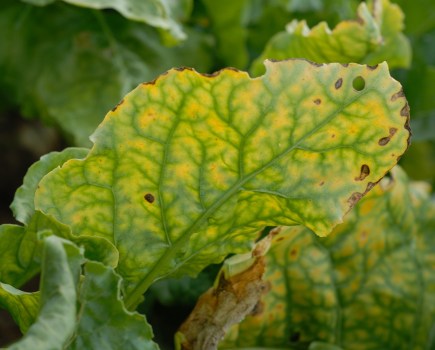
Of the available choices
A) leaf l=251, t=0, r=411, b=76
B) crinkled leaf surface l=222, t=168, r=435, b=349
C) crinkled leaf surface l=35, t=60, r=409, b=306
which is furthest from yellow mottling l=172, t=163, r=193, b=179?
leaf l=251, t=0, r=411, b=76

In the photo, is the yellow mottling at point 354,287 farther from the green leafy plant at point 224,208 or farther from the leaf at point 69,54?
the leaf at point 69,54

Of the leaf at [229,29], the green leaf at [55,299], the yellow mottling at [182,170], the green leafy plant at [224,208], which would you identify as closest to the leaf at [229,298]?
the green leafy plant at [224,208]

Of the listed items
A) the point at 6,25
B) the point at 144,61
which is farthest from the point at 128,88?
the point at 6,25

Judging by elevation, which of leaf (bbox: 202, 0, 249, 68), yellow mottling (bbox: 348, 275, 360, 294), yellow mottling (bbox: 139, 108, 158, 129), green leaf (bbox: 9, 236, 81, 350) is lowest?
yellow mottling (bbox: 348, 275, 360, 294)

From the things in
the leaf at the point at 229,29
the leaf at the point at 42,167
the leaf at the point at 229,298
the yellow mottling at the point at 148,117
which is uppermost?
the leaf at the point at 229,29

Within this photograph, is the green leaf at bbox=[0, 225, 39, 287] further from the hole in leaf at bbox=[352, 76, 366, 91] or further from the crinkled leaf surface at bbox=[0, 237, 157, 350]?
the hole in leaf at bbox=[352, 76, 366, 91]
